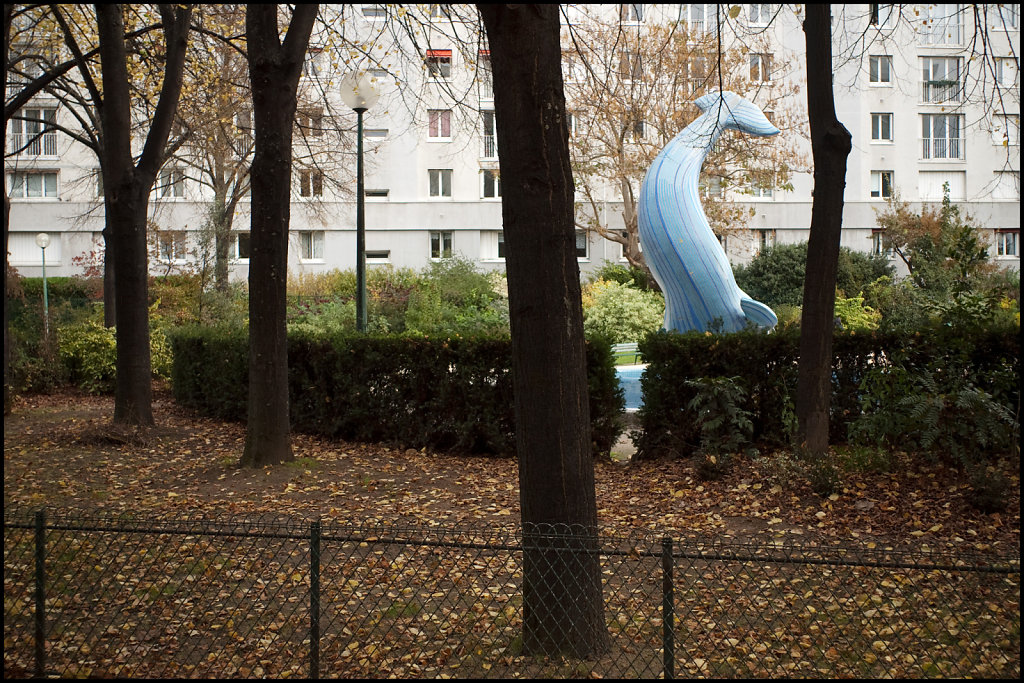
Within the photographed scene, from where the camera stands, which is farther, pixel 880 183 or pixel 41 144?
pixel 41 144

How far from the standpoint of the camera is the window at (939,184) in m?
42.6

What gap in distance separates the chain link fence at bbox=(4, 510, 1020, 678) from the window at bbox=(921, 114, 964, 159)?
4213cm

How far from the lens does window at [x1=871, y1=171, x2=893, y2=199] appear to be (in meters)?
42.3

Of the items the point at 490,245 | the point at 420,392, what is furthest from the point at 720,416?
the point at 490,245

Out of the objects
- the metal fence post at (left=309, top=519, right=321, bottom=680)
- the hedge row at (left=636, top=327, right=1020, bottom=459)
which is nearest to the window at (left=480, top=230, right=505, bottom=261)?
the hedge row at (left=636, top=327, right=1020, bottom=459)

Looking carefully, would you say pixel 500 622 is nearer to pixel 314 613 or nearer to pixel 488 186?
pixel 314 613

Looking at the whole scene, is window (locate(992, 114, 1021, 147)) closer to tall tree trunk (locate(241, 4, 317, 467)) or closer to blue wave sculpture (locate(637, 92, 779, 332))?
blue wave sculpture (locate(637, 92, 779, 332))

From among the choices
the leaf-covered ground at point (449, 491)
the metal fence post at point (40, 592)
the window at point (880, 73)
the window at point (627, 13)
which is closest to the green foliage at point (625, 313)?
the window at point (627, 13)

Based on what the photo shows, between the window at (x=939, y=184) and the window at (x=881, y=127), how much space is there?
261 centimetres

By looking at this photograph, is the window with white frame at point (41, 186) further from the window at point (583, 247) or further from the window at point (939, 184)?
the window at point (939, 184)

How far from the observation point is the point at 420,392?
35.1ft

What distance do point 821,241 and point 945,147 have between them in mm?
39566

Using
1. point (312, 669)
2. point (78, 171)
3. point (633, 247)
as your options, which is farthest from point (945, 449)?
point (78, 171)

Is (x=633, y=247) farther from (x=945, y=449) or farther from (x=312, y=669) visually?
(x=312, y=669)
